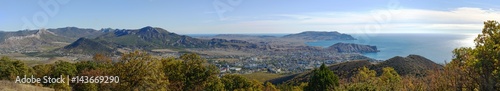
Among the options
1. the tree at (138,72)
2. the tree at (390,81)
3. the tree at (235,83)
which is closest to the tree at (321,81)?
the tree at (390,81)

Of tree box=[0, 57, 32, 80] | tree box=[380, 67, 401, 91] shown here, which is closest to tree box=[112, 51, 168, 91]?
tree box=[380, 67, 401, 91]

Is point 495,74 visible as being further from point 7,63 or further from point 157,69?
point 7,63

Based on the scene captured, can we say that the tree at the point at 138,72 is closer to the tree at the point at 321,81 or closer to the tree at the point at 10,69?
the tree at the point at 321,81

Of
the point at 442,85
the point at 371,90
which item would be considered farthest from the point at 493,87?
the point at 371,90

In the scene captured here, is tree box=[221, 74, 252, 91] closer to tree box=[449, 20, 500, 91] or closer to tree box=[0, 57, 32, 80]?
tree box=[0, 57, 32, 80]

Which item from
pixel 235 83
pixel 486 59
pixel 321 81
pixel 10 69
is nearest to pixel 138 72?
pixel 486 59

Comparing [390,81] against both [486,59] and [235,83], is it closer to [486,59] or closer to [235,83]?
[235,83]
